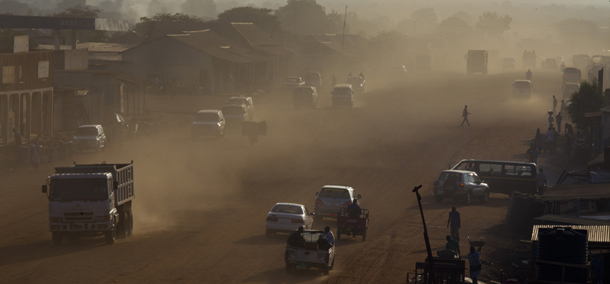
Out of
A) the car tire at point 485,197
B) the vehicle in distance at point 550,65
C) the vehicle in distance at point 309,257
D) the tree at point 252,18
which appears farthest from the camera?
the tree at point 252,18

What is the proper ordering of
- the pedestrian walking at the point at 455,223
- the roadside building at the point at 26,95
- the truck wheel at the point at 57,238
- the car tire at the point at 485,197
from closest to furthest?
the truck wheel at the point at 57,238
the pedestrian walking at the point at 455,223
the car tire at the point at 485,197
the roadside building at the point at 26,95

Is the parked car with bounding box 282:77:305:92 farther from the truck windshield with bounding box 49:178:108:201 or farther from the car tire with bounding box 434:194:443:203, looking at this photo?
the truck windshield with bounding box 49:178:108:201

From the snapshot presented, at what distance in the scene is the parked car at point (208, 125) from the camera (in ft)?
144

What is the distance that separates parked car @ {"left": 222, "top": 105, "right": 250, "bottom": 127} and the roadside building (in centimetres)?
1194

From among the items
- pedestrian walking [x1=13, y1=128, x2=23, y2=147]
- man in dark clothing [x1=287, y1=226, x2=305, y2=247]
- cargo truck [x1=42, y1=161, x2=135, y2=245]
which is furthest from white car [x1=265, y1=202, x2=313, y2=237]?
pedestrian walking [x1=13, y1=128, x2=23, y2=147]

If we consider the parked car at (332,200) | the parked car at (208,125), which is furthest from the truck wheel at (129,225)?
the parked car at (208,125)

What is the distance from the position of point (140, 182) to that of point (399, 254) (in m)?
16.0

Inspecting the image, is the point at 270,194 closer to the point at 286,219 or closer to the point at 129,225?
the point at 286,219

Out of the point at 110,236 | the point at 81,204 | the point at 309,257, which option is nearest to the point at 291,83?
the point at 110,236

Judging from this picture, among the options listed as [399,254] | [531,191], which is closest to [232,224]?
[399,254]

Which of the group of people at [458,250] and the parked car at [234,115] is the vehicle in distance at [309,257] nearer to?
the group of people at [458,250]

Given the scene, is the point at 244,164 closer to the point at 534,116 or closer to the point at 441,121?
the point at 441,121

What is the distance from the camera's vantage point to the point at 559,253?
1299cm

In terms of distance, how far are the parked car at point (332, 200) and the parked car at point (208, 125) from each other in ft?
66.5
